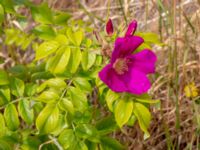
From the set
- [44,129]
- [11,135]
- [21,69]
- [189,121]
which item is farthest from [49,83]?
[189,121]

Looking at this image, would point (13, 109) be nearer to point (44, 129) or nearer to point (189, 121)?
point (44, 129)

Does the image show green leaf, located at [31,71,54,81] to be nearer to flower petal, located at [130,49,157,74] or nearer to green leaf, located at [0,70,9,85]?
green leaf, located at [0,70,9,85]

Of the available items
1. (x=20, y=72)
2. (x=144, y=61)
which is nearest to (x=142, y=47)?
(x=144, y=61)

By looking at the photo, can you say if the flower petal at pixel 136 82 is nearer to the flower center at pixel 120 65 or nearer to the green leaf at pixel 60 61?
the flower center at pixel 120 65

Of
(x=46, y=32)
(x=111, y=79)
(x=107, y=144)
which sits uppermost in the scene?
(x=46, y=32)

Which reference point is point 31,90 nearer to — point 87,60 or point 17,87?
point 17,87

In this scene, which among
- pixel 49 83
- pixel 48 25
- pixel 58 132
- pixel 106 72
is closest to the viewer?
pixel 106 72
